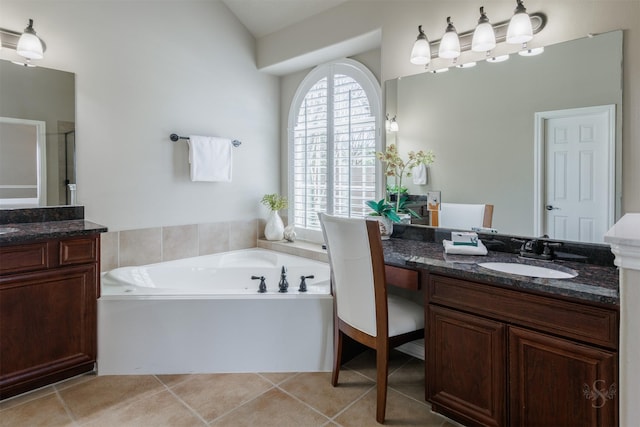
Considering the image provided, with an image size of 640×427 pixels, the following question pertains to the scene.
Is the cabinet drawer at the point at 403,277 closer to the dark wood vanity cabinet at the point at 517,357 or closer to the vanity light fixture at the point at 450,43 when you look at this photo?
the dark wood vanity cabinet at the point at 517,357

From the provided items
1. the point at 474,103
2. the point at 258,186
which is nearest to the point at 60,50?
the point at 258,186

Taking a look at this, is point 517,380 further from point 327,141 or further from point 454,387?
point 327,141

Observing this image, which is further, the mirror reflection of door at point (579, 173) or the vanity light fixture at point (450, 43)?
the vanity light fixture at point (450, 43)

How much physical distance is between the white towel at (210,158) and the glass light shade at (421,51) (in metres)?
1.81

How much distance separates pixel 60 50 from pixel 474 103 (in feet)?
9.10

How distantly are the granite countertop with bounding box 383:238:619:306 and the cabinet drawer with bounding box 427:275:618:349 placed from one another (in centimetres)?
4

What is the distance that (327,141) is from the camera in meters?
3.50

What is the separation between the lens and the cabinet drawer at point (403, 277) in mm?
1934

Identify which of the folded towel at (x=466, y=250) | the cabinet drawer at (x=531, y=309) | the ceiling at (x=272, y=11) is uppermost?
the ceiling at (x=272, y=11)

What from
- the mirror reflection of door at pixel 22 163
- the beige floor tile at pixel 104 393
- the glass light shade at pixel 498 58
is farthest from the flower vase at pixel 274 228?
the glass light shade at pixel 498 58

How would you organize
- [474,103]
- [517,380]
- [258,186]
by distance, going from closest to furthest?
[517,380] < [474,103] < [258,186]

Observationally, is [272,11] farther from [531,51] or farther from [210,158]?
[531,51]

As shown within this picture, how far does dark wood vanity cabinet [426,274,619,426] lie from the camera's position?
136cm

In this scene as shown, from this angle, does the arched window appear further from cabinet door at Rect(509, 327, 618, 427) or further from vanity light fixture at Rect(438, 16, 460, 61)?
cabinet door at Rect(509, 327, 618, 427)
